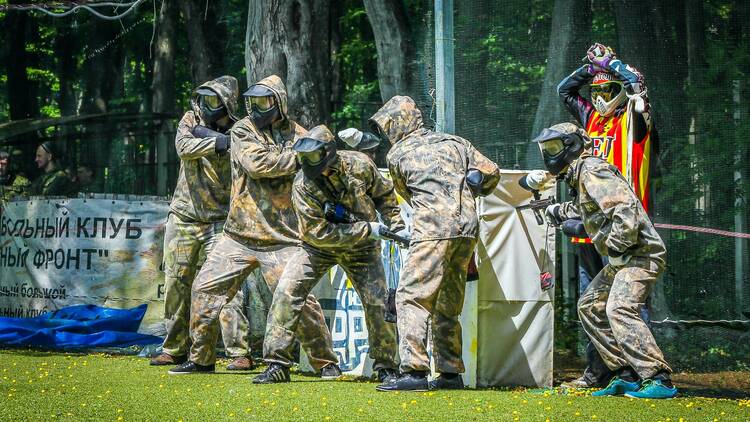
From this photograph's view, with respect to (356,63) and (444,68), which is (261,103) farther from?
(356,63)

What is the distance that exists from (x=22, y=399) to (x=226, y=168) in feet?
9.99

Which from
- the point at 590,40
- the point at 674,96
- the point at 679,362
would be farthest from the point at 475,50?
the point at 679,362

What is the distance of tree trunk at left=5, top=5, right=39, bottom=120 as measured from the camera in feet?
54.8

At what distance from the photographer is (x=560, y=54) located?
31.8 ft

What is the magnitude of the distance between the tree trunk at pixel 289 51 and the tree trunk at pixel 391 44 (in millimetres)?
661

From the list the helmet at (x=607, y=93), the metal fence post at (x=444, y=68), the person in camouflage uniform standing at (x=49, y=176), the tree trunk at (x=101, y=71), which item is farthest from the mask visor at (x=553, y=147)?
the tree trunk at (x=101, y=71)

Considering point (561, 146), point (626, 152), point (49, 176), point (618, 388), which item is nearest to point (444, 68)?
point (626, 152)

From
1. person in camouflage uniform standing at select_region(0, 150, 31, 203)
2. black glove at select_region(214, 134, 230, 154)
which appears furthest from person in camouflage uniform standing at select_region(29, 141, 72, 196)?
black glove at select_region(214, 134, 230, 154)

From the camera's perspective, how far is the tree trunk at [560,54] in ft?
31.7

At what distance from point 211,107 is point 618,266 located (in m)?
3.83

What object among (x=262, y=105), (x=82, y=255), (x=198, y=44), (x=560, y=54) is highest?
(x=198, y=44)

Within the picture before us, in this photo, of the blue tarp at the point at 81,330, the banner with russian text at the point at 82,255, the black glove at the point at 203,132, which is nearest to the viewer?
the black glove at the point at 203,132

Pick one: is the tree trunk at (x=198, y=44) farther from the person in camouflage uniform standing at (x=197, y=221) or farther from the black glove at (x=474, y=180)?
the black glove at (x=474, y=180)

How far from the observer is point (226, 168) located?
32.0ft
